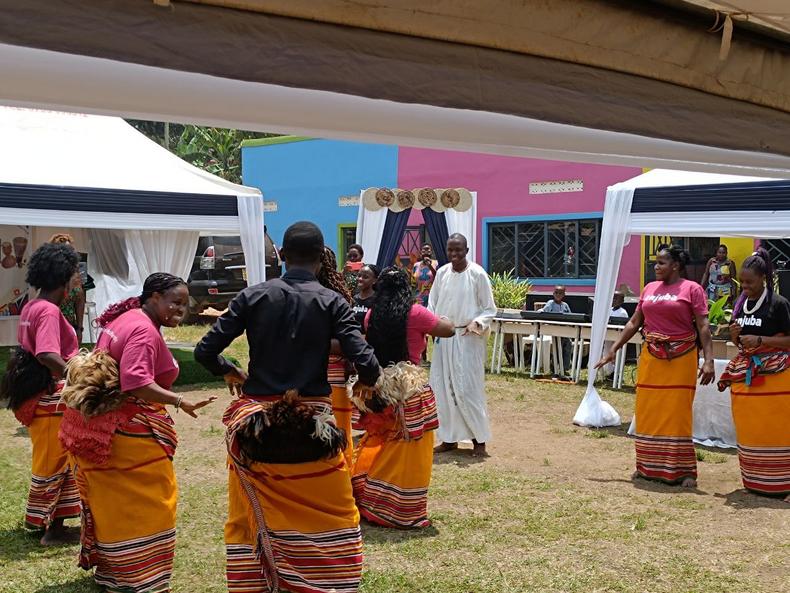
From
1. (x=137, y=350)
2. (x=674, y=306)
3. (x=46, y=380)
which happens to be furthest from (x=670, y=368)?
(x=46, y=380)

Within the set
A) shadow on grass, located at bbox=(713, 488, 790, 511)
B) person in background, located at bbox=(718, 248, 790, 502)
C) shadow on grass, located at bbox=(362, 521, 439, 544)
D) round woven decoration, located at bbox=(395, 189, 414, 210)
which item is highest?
round woven decoration, located at bbox=(395, 189, 414, 210)

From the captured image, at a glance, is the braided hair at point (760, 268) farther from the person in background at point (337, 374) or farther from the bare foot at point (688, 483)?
the person in background at point (337, 374)

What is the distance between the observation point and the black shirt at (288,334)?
3502 millimetres

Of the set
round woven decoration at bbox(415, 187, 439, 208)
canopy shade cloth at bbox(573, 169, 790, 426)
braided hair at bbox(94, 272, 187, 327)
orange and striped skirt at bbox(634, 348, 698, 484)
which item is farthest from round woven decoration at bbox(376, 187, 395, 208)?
braided hair at bbox(94, 272, 187, 327)

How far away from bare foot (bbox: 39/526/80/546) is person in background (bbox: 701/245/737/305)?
1129 centimetres

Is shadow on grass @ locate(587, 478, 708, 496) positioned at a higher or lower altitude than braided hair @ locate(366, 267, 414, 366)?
lower

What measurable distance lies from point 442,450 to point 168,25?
690 cm

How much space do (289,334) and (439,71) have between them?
6.57 ft

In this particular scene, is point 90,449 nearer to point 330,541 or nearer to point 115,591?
point 115,591

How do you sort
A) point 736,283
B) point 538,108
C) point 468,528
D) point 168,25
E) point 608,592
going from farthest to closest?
point 736,283, point 468,528, point 608,592, point 538,108, point 168,25

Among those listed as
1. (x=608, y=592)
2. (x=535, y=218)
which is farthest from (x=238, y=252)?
(x=608, y=592)

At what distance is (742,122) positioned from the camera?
2.13 m

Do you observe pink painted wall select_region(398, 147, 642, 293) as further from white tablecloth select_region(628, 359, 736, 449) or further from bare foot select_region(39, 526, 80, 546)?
bare foot select_region(39, 526, 80, 546)

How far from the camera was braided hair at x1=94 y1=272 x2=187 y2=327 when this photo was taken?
4.07 meters
